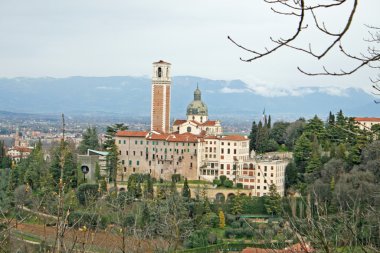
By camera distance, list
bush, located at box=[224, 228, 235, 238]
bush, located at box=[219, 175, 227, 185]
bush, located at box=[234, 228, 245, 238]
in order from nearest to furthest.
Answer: bush, located at box=[224, 228, 235, 238]
bush, located at box=[234, 228, 245, 238]
bush, located at box=[219, 175, 227, 185]

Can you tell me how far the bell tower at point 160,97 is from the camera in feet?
129

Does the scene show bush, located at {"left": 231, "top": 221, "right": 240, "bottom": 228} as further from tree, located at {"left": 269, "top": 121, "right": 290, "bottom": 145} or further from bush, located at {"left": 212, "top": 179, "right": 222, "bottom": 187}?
tree, located at {"left": 269, "top": 121, "right": 290, "bottom": 145}

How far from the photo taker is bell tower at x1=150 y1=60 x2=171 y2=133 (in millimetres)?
39438

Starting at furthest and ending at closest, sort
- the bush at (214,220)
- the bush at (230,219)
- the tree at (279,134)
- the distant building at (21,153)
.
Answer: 1. the distant building at (21,153)
2. the tree at (279,134)
3. the bush at (230,219)
4. the bush at (214,220)

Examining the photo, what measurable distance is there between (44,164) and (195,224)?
34.4 ft

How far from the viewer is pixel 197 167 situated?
112 ft

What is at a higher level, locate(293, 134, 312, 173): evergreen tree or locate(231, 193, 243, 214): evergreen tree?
locate(293, 134, 312, 173): evergreen tree

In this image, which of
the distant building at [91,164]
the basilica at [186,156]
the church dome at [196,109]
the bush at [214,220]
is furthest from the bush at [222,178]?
the church dome at [196,109]

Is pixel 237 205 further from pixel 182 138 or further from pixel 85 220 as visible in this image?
pixel 85 220

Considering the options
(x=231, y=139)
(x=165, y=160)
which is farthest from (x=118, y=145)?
(x=231, y=139)

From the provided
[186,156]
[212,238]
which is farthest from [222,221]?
[186,156]

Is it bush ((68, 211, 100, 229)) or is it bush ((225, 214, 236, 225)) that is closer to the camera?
bush ((68, 211, 100, 229))

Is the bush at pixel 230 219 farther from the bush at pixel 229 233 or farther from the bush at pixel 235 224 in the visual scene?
the bush at pixel 229 233

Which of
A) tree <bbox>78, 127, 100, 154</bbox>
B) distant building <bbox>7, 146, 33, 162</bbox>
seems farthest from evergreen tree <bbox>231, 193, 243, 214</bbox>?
tree <bbox>78, 127, 100, 154</bbox>
